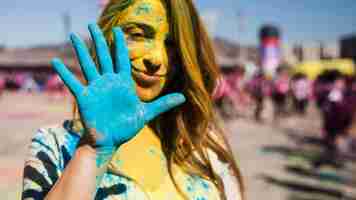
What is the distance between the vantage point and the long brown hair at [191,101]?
154 centimetres

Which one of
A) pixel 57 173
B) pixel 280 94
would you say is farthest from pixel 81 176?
pixel 280 94

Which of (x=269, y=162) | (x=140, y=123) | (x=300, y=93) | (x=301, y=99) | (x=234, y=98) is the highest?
(x=140, y=123)

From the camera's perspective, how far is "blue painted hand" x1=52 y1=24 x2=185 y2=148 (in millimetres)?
1196

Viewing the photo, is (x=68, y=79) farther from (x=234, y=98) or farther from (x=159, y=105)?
(x=234, y=98)

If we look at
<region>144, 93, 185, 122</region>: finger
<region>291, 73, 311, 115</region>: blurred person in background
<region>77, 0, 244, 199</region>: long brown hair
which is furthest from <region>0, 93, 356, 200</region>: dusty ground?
<region>144, 93, 185, 122</region>: finger

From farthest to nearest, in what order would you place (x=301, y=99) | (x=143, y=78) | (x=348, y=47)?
(x=348, y=47)
(x=301, y=99)
(x=143, y=78)

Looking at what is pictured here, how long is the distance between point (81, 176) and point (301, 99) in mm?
13825

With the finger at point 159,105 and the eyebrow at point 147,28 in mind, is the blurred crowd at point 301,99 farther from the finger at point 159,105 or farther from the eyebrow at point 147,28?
the finger at point 159,105

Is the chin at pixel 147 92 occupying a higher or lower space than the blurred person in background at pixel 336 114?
higher

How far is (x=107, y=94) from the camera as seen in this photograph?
4.01 feet

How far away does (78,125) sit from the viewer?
57.5 inches

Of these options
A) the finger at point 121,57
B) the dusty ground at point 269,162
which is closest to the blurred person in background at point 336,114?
the dusty ground at point 269,162

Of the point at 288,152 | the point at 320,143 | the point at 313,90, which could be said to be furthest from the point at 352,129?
the point at 313,90

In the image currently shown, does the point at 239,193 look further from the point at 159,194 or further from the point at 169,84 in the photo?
the point at 169,84
